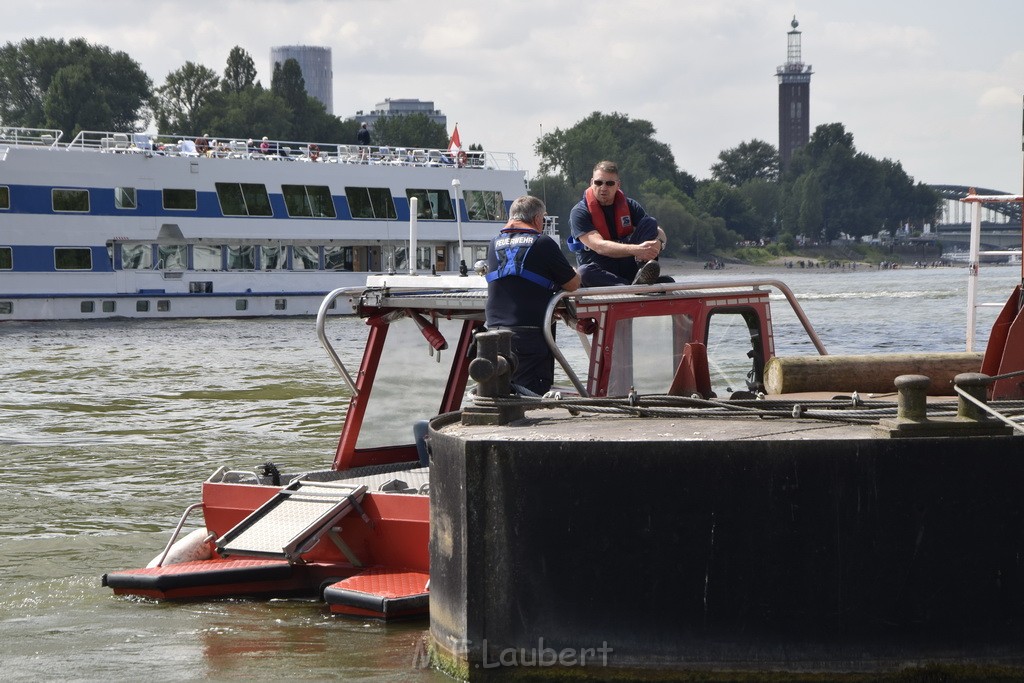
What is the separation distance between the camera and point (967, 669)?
221 inches

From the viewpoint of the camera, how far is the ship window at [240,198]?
145ft

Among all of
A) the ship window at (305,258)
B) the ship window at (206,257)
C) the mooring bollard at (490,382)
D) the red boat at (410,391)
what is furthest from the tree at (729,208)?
the mooring bollard at (490,382)

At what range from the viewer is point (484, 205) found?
1957 inches

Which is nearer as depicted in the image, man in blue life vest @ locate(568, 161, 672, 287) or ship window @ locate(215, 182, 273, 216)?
man in blue life vest @ locate(568, 161, 672, 287)

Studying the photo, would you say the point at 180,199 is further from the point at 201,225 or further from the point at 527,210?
the point at 527,210

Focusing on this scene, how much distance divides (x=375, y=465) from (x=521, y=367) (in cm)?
221

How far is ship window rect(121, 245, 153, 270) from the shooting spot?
4253cm

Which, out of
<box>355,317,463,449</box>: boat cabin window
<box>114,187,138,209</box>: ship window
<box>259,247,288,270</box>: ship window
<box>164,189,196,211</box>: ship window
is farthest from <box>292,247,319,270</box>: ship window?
<box>355,317,463,449</box>: boat cabin window

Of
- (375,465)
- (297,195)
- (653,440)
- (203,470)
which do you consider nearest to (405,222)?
(297,195)

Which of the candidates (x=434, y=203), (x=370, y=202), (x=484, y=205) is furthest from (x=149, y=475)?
(x=484, y=205)

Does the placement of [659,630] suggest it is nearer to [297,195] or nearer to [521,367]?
[521,367]

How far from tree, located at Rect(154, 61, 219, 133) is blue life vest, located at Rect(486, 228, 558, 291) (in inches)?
4795

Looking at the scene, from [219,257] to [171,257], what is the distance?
1.44 metres

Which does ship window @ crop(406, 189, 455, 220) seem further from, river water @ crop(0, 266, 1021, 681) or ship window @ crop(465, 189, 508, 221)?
river water @ crop(0, 266, 1021, 681)
